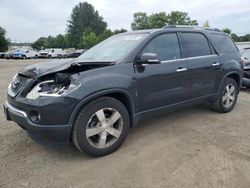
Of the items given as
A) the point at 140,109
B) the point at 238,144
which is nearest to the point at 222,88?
the point at 238,144

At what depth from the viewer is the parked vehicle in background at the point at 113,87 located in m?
3.12

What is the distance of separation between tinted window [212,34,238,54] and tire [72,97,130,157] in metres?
2.66

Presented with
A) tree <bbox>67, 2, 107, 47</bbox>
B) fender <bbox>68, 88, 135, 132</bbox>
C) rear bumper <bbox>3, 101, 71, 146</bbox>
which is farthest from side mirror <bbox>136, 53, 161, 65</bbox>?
tree <bbox>67, 2, 107, 47</bbox>

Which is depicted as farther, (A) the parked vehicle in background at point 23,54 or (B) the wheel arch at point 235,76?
(A) the parked vehicle in background at point 23,54

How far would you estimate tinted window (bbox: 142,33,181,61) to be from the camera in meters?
4.04

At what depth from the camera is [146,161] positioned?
11.0 feet

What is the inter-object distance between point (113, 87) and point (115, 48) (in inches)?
40.6

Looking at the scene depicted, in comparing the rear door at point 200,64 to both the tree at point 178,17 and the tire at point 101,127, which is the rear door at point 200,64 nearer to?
the tire at point 101,127

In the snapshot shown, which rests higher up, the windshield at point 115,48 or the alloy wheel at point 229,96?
the windshield at point 115,48

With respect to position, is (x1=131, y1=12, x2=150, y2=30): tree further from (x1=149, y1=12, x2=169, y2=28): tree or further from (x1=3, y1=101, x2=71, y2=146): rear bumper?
(x1=3, y1=101, x2=71, y2=146): rear bumper

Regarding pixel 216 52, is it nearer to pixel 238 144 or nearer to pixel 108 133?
pixel 238 144

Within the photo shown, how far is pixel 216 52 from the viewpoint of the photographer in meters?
5.09

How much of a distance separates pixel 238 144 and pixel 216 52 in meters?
1.97

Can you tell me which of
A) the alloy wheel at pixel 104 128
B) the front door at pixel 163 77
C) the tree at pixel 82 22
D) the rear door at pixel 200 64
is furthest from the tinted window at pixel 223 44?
the tree at pixel 82 22
